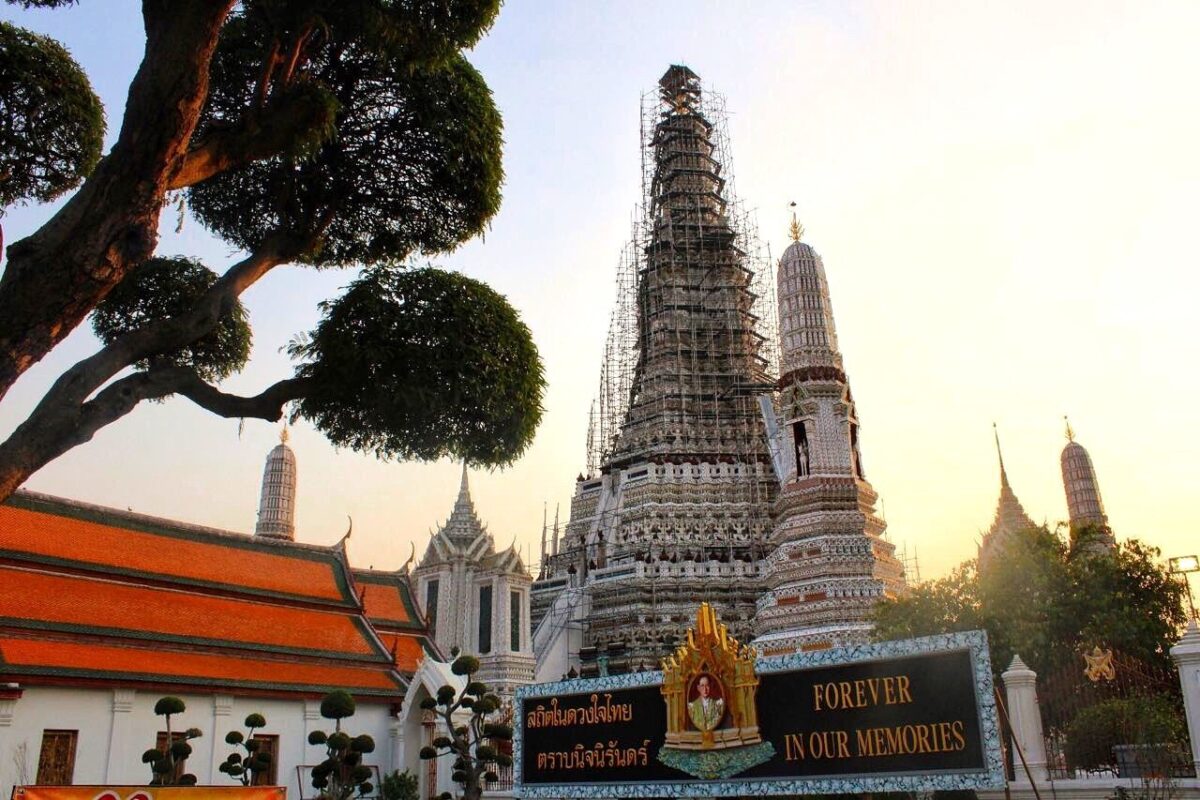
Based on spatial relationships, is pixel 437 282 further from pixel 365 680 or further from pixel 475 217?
pixel 365 680

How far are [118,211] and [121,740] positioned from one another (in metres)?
13.0

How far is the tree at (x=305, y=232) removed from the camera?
8758 mm

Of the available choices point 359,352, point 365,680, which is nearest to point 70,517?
point 365,680

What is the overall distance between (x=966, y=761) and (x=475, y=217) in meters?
8.92

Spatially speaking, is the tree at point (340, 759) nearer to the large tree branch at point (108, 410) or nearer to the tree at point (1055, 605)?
the large tree branch at point (108, 410)

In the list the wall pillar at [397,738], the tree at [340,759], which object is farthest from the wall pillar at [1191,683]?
the wall pillar at [397,738]

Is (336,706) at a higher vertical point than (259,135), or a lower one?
lower

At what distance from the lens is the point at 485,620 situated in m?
34.7

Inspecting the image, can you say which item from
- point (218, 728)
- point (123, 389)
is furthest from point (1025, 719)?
point (218, 728)

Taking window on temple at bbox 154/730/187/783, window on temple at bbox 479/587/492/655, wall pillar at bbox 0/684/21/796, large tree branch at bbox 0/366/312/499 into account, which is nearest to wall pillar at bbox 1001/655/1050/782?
large tree branch at bbox 0/366/312/499

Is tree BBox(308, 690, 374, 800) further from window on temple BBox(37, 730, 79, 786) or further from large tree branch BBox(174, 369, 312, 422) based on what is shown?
large tree branch BBox(174, 369, 312, 422)

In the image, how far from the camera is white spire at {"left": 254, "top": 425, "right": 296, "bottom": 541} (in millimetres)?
53250

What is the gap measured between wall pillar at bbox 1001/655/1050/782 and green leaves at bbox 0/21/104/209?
553 inches

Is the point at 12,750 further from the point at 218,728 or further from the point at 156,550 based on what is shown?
the point at 156,550
